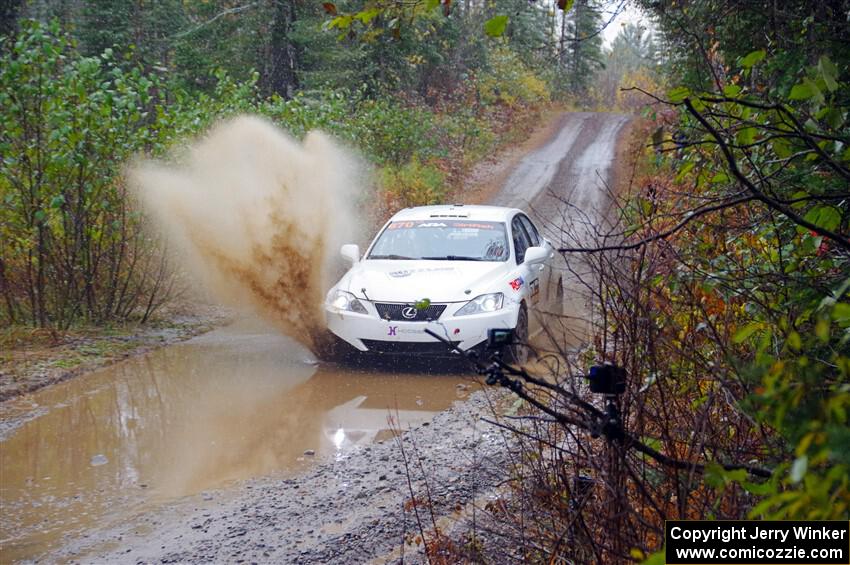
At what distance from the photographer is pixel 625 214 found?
186 inches

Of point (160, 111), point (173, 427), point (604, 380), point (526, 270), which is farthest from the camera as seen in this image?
point (160, 111)

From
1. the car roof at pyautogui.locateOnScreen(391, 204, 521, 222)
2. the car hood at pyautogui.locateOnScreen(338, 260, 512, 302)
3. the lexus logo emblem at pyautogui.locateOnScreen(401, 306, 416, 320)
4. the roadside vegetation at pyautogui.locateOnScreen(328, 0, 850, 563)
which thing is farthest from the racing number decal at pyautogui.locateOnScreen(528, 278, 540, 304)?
the roadside vegetation at pyautogui.locateOnScreen(328, 0, 850, 563)

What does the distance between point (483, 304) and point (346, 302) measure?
165 centimetres

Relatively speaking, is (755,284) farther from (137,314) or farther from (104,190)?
(137,314)

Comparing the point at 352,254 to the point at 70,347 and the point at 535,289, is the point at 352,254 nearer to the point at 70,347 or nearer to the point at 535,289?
the point at 535,289

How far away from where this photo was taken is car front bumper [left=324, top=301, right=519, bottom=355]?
9.48 meters

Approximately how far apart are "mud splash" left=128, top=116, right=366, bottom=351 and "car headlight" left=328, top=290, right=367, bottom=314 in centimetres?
59

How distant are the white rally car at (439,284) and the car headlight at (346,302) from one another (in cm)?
1

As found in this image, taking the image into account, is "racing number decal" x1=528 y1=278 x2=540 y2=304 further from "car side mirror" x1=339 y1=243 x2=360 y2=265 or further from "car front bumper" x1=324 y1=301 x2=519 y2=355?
"car side mirror" x1=339 y1=243 x2=360 y2=265

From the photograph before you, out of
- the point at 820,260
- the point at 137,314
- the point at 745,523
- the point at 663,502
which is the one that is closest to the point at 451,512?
the point at 663,502

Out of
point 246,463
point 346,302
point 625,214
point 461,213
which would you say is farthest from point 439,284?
point 625,214

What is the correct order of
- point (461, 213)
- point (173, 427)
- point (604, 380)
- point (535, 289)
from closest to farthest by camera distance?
point (604, 380), point (173, 427), point (535, 289), point (461, 213)

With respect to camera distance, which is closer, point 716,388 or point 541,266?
point 716,388

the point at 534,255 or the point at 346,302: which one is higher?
the point at 534,255
